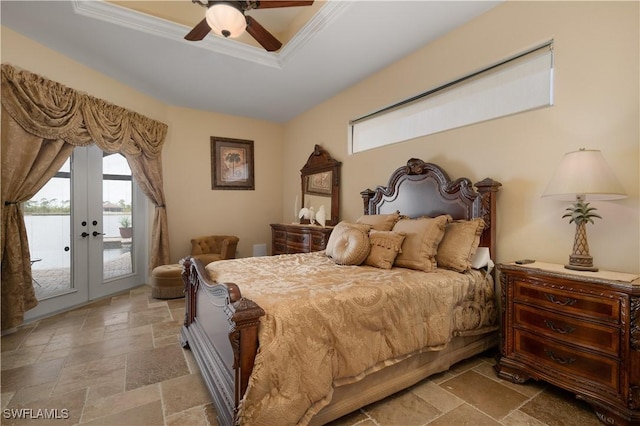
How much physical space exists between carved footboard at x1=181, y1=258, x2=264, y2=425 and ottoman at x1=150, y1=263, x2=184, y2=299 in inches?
59.8

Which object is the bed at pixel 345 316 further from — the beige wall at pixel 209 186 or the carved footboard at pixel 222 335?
the beige wall at pixel 209 186

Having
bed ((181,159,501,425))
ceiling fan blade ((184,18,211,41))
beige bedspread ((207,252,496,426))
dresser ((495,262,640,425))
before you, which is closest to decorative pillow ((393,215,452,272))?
bed ((181,159,501,425))

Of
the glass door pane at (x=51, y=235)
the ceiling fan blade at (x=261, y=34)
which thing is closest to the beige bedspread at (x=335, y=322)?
the ceiling fan blade at (x=261, y=34)

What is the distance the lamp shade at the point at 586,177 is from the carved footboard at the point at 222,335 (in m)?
2.01

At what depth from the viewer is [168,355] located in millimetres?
2480

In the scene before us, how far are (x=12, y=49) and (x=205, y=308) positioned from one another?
130 inches

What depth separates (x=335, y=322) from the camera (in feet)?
5.15

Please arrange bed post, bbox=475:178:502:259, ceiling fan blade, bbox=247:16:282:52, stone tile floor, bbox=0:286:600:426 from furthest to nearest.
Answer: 1. bed post, bbox=475:178:502:259
2. ceiling fan blade, bbox=247:16:282:52
3. stone tile floor, bbox=0:286:600:426

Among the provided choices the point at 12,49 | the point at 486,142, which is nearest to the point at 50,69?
the point at 12,49

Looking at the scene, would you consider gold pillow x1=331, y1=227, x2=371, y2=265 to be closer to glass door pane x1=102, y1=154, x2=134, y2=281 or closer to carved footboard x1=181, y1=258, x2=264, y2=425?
carved footboard x1=181, y1=258, x2=264, y2=425

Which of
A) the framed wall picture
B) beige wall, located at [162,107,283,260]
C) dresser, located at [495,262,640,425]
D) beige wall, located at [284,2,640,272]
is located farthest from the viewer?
the framed wall picture

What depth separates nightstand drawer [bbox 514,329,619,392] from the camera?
163 cm

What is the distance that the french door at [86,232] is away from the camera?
3385 mm

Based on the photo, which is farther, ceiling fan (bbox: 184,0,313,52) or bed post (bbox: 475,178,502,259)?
bed post (bbox: 475,178,502,259)
